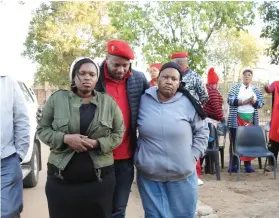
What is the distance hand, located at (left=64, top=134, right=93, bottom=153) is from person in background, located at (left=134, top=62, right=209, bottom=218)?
61cm

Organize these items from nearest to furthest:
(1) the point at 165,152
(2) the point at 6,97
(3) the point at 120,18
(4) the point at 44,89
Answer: (1) the point at 165,152, (2) the point at 6,97, (3) the point at 120,18, (4) the point at 44,89

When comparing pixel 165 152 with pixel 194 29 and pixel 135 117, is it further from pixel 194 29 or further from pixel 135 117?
pixel 194 29

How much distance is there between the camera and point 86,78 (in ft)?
10.5

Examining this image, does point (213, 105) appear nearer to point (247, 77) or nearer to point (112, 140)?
point (247, 77)

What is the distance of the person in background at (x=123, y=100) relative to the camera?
11.6ft

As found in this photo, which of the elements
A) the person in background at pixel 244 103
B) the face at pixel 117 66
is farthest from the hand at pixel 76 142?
the person in background at pixel 244 103

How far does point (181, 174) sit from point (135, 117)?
0.59 m

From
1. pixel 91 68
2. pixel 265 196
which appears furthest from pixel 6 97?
pixel 265 196

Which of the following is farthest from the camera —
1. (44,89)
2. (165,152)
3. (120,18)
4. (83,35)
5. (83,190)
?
(44,89)

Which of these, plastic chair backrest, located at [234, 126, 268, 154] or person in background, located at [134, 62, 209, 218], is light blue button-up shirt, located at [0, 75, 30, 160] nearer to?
person in background, located at [134, 62, 209, 218]

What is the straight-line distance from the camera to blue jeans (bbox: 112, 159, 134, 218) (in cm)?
362

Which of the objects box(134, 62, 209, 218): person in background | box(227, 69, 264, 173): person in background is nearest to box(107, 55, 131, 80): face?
box(134, 62, 209, 218): person in background

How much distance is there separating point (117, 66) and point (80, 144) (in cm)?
80

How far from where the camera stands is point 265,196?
21.2 feet
